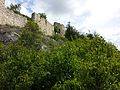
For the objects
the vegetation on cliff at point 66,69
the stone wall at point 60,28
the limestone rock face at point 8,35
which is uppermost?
the stone wall at point 60,28

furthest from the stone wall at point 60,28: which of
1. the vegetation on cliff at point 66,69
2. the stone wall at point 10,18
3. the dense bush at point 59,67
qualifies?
the dense bush at point 59,67

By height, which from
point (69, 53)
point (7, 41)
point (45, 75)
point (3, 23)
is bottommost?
point (45, 75)

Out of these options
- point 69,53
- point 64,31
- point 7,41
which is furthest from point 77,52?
point 64,31

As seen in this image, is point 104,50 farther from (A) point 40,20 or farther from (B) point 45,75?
(A) point 40,20

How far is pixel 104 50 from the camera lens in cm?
2805

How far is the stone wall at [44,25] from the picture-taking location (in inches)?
2724

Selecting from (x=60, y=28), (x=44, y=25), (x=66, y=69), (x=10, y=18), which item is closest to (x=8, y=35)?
(x=10, y=18)

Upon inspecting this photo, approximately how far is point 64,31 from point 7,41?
96.3 feet

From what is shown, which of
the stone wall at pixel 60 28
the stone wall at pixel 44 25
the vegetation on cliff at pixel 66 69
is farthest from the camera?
the stone wall at pixel 60 28

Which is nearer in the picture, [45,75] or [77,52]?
[45,75]

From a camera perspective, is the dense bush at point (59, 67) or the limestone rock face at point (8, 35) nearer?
the dense bush at point (59, 67)

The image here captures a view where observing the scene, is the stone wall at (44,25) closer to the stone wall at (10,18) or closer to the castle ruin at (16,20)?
the castle ruin at (16,20)

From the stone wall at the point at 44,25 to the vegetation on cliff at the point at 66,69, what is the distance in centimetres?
3265

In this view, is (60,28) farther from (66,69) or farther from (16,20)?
(66,69)
